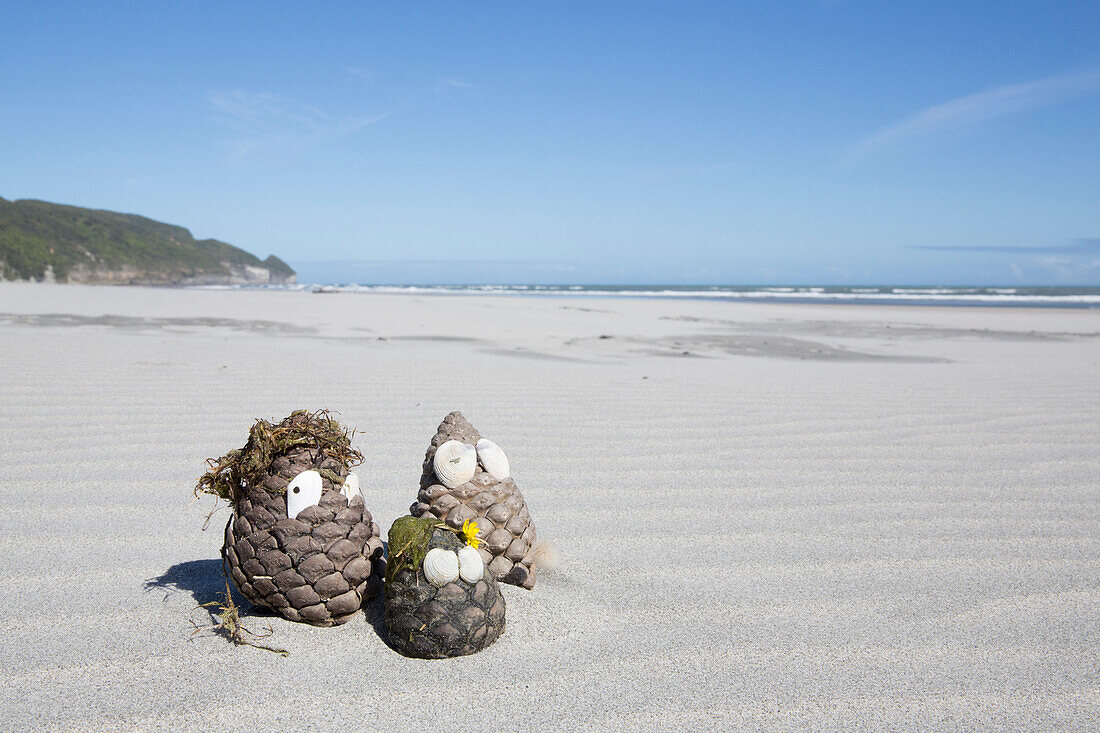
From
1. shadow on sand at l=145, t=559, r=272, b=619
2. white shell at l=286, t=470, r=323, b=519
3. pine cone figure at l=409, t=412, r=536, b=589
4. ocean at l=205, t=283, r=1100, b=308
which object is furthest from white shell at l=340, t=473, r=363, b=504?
ocean at l=205, t=283, r=1100, b=308

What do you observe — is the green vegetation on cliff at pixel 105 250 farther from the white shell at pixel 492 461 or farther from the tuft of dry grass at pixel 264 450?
the white shell at pixel 492 461

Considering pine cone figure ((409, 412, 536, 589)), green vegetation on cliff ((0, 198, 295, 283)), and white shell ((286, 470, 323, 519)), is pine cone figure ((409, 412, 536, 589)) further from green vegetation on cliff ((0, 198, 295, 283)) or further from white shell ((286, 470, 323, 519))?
green vegetation on cliff ((0, 198, 295, 283))

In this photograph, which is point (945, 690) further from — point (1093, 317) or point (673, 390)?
point (1093, 317)

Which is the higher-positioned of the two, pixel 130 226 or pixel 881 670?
pixel 130 226

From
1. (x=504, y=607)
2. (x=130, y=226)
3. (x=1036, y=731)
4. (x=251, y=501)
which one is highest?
(x=130, y=226)

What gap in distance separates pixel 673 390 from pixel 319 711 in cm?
583

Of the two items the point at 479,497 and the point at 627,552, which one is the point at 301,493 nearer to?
the point at 479,497

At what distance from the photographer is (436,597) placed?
2.18 m

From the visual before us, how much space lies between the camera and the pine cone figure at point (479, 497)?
98.0 inches

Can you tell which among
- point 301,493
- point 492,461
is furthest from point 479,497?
point 301,493

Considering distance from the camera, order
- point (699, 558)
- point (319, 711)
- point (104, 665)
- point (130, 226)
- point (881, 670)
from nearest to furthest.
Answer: point (319, 711) → point (104, 665) → point (881, 670) → point (699, 558) → point (130, 226)

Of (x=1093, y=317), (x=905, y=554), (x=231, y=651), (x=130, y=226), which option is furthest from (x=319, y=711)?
(x=130, y=226)

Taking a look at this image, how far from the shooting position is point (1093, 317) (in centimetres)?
2314

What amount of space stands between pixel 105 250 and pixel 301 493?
140 feet
